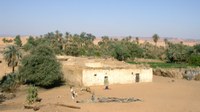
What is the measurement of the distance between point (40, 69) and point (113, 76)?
810 cm

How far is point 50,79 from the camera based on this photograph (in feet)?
116

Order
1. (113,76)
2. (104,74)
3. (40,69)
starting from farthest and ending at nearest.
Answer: (113,76)
(104,74)
(40,69)

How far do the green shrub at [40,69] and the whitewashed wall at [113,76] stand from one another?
3651mm

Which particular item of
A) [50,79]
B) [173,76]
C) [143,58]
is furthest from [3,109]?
[143,58]

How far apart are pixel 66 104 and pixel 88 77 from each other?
9.35 m

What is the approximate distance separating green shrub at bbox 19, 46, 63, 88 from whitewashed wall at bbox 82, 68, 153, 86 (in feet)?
12.0

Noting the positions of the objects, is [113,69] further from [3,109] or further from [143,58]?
[143,58]

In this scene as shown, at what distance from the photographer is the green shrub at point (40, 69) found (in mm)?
35312

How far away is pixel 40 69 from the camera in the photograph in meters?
35.4

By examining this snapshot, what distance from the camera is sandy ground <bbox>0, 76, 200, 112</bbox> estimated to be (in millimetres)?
24806

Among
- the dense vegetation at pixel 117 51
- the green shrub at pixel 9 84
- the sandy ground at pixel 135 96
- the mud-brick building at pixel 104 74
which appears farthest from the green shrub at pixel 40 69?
the dense vegetation at pixel 117 51

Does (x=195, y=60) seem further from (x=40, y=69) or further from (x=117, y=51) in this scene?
(x=40, y=69)

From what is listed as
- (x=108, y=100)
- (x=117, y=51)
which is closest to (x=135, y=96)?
(x=108, y=100)

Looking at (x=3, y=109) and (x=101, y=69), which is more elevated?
(x=101, y=69)
